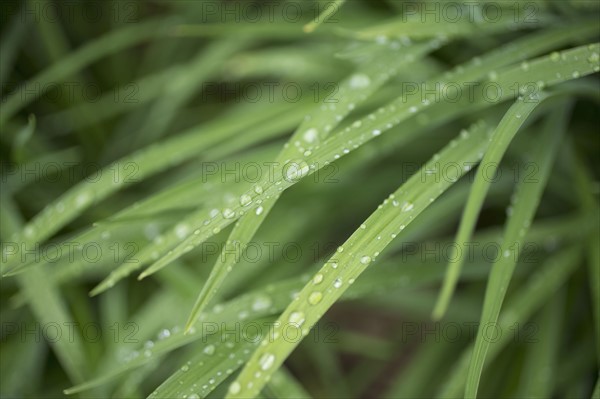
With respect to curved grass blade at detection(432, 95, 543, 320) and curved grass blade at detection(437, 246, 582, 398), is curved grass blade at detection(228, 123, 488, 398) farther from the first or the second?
curved grass blade at detection(437, 246, 582, 398)

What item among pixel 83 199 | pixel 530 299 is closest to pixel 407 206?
pixel 530 299

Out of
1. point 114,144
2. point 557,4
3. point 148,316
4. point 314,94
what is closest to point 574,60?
point 557,4

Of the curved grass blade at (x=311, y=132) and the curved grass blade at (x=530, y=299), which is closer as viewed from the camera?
the curved grass blade at (x=311, y=132)

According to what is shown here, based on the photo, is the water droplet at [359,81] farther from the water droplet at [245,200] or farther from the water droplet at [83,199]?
the water droplet at [83,199]

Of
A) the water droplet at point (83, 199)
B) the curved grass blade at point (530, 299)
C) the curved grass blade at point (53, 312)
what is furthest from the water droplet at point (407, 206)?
the curved grass blade at point (53, 312)

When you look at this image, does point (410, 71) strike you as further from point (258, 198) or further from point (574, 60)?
point (258, 198)

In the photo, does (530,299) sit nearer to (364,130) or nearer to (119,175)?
(364,130)

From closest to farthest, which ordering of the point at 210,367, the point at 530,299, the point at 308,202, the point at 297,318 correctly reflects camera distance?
the point at 297,318, the point at 210,367, the point at 530,299, the point at 308,202
